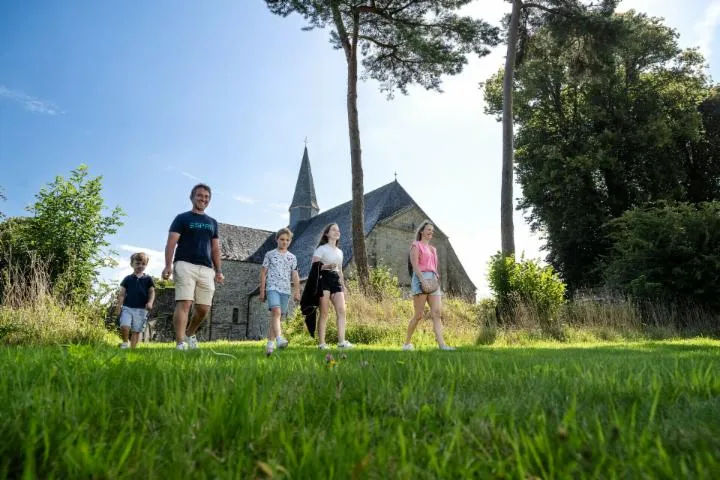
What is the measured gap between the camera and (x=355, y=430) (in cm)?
140

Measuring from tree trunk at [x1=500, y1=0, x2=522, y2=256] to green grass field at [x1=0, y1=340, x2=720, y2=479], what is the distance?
559 inches

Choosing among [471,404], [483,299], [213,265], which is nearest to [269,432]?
[471,404]

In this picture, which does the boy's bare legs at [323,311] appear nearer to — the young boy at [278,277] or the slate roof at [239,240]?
the young boy at [278,277]

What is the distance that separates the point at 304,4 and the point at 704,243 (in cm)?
1525

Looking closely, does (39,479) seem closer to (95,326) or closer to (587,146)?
(95,326)

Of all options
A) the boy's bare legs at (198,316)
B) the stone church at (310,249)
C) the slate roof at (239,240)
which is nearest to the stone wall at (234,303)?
the stone church at (310,249)

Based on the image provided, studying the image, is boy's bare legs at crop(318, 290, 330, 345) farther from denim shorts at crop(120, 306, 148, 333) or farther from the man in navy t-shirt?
denim shorts at crop(120, 306, 148, 333)

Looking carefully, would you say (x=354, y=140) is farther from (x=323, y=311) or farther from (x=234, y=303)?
(x=234, y=303)

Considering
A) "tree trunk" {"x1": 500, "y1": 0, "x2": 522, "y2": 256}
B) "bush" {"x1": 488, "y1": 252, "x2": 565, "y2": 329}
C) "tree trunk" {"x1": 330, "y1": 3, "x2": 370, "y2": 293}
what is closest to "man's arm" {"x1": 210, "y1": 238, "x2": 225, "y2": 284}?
"bush" {"x1": 488, "y1": 252, "x2": 565, "y2": 329}

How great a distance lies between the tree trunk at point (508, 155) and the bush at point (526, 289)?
5.37ft

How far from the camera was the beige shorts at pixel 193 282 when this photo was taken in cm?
641

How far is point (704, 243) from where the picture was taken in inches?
584

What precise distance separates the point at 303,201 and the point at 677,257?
37822 millimetres

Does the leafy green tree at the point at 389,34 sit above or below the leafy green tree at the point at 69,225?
above
